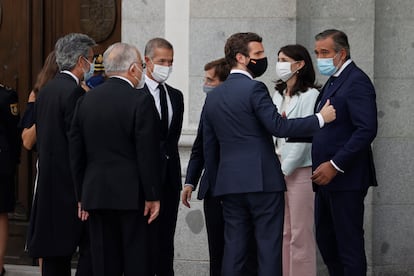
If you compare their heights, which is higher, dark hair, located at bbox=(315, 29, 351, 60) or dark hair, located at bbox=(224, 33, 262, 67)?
dark hair, located at bbox=(315, 29, 351, 60)

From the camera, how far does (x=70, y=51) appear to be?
766cm

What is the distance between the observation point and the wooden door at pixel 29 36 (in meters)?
9.76

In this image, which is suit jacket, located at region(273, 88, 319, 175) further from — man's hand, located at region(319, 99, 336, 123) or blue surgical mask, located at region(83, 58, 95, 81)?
blue surgical mask, located at region(83, 58, 95, 81)

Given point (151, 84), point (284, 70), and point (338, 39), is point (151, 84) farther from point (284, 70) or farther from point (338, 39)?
point (338, 39)

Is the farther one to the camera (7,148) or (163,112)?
(7,148)

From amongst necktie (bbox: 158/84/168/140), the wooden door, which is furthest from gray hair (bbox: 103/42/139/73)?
the wooden door

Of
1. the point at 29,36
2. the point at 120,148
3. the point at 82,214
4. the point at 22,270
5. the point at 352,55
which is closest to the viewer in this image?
the point at 120,148

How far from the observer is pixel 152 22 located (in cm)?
917

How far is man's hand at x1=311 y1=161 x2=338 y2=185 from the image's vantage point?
751 centimetres

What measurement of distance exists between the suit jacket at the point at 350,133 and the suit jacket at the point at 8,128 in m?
2.71

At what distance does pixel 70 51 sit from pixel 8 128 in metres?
1.60

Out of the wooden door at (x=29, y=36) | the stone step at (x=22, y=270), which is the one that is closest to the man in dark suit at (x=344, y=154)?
the wooden door at (x=29, y=36)

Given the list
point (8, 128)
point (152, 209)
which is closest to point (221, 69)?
point (152, 209)

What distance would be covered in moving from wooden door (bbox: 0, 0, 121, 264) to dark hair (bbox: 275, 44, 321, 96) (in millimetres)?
2044
